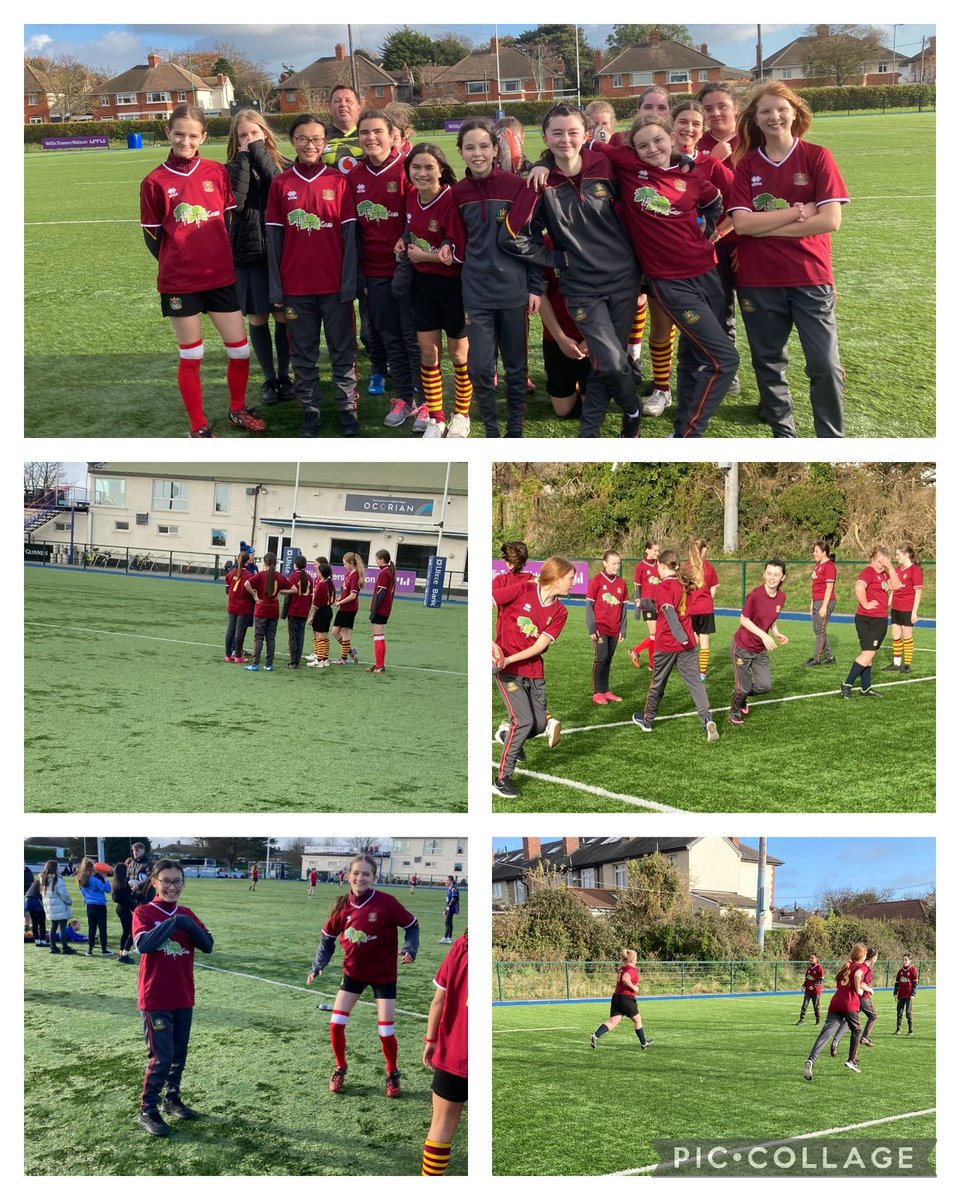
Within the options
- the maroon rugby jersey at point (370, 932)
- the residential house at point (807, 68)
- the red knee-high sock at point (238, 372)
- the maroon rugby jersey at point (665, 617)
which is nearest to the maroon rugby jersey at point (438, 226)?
the red knee-high sock at point (238, 372)

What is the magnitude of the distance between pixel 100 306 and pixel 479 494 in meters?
4.93

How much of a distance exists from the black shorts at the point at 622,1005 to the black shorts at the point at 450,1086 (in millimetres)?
1604

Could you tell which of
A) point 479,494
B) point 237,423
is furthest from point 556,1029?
point 237,423

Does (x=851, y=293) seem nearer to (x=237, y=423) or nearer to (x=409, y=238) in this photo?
(x=409, y=238)

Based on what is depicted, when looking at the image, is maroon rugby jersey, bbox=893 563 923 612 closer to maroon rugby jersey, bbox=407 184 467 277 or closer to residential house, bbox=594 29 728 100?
residential house, bbox=594 29 728 100

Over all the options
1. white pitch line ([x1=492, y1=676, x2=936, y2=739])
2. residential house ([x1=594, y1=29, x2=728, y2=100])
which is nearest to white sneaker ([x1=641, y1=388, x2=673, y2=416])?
residential house ([x1=594, y1=29, x2=728, y2=100])

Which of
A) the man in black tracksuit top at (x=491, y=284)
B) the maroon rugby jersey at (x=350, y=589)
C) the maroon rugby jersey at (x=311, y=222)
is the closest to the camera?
the man in black tracksuit top at (x=491, y=284)

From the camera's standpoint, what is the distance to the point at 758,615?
21.2ft

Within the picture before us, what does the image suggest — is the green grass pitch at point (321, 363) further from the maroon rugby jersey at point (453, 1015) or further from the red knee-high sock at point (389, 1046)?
the red knee-high sock at point (389, 1046)

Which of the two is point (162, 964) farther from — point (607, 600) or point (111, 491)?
point (111, 491)

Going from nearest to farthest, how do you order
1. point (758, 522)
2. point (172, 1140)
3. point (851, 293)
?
1. point (172, 1140)
2. point (758, 522)
3. point (851, 293)

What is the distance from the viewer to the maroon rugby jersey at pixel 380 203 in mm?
5582

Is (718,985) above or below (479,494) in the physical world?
below

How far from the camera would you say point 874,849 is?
202 inches
